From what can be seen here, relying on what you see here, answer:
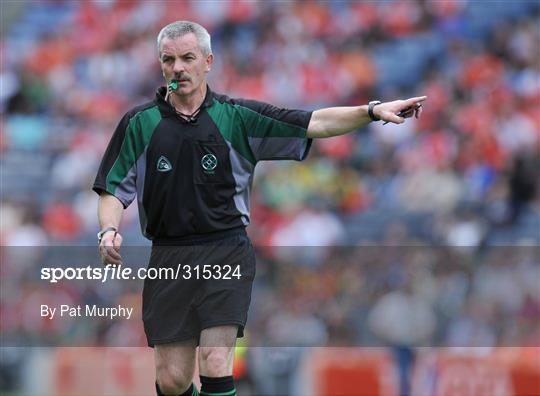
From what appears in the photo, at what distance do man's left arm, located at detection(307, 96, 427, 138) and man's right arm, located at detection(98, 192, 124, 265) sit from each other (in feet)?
3.28

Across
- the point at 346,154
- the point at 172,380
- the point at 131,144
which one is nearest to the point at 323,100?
the point at 346,154

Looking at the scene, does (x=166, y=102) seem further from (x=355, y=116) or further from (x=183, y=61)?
(x=355, y=116)

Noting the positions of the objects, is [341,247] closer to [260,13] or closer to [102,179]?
[260,13]

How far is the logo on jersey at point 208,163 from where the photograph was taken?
21.0 ft

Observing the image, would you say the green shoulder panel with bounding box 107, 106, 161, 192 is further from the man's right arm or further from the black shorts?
the black shorts

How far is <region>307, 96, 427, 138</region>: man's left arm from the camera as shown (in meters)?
6.12

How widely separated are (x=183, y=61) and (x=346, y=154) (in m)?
9.14

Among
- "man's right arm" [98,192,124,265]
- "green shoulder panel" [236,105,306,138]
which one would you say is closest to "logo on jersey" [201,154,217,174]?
"green shoulder panel" [236,105,306,138]

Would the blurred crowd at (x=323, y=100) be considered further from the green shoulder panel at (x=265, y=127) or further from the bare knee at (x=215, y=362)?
the bare knee at (x=215, y=362)

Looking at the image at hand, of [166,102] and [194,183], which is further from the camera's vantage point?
[166,102]

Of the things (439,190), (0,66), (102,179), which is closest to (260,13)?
(0,66)

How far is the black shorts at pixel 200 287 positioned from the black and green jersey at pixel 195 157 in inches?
3.2

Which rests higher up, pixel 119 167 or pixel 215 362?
pixel 119 167

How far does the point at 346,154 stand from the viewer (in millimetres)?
15352
